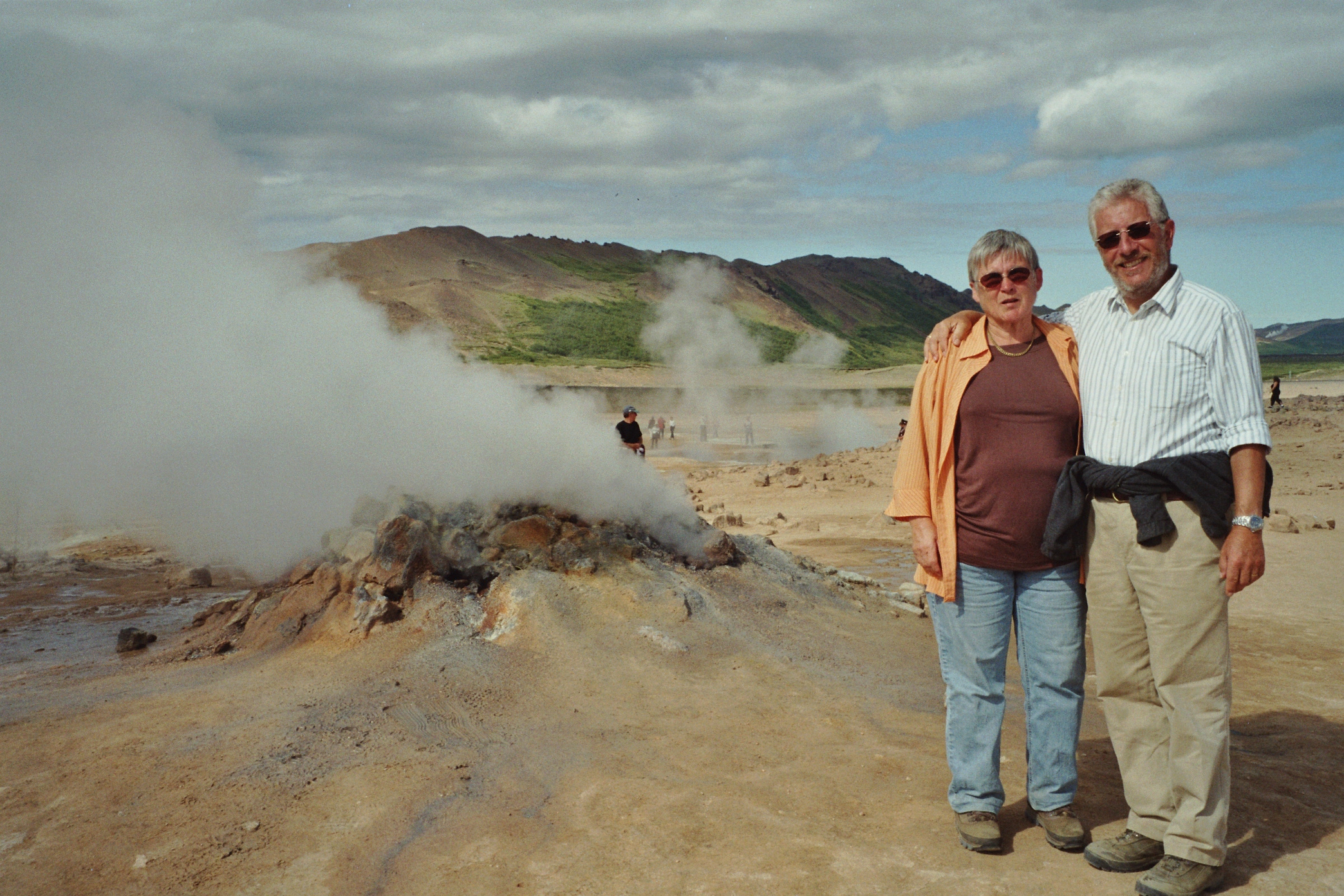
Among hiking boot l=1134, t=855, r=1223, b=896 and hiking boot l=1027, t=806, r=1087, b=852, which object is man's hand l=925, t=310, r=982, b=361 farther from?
hiking boot l=1134, t=855, r=1223, b=896

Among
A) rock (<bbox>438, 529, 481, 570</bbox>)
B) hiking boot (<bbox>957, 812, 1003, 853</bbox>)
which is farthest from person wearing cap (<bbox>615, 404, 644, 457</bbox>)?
hiking boot (<bbox>957, 812, 1003, 853</bbox>)

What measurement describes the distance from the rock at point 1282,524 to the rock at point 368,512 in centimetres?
966

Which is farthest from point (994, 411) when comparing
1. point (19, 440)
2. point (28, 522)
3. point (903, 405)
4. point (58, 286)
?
point (903, 405)

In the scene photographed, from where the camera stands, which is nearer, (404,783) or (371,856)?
(371,856)

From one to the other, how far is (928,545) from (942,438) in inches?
12.3

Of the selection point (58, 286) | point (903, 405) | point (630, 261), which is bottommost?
point (903, 405)

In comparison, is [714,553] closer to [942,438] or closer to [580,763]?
[580,763]

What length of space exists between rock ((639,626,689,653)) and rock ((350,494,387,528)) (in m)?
2.01

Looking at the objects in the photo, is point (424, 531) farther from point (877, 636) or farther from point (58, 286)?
point (58, 286)

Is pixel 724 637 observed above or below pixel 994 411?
below

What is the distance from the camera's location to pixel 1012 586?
2.78m

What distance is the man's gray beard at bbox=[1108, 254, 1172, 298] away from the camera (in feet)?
8.56

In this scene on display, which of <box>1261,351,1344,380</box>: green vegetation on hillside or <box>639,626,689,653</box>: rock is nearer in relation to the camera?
<box>639,626,689,653</box>: rock

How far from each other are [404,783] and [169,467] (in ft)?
30.0
